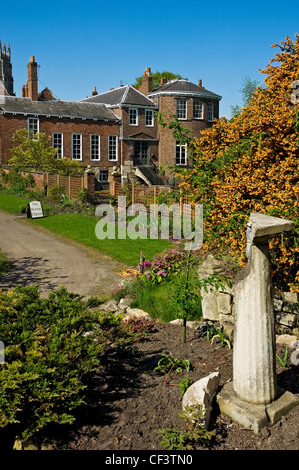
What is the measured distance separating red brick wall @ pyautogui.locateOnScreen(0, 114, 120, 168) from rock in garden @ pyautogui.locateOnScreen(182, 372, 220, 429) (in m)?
32.0

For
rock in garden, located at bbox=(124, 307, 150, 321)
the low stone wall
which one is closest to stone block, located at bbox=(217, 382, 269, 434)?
the low stone wall

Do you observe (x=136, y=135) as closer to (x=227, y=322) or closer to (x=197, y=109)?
(x=197, y=109)

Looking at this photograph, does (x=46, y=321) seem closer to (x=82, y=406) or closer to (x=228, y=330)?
(x=82, y=406)

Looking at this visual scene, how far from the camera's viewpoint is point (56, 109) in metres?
36.1

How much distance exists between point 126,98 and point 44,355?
36.0 m

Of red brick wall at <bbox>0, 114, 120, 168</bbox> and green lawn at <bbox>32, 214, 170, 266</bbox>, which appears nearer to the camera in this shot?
green lawn at <bbox>32, 214, 170, 266</bbox>

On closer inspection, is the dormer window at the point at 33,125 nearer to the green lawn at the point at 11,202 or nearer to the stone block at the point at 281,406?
the green lawn at the point at 11,202

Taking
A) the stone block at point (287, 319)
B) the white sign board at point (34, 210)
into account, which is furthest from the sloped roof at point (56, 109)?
the stone block at point (287, 319)

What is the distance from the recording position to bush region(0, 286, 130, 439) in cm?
387

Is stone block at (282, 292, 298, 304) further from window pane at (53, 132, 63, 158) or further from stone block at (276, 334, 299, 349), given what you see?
window pane at (53, 132, 63, 158)

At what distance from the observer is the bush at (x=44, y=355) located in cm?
387

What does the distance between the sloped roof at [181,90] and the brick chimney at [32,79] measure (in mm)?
10199

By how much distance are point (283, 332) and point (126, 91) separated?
35.2 meters
